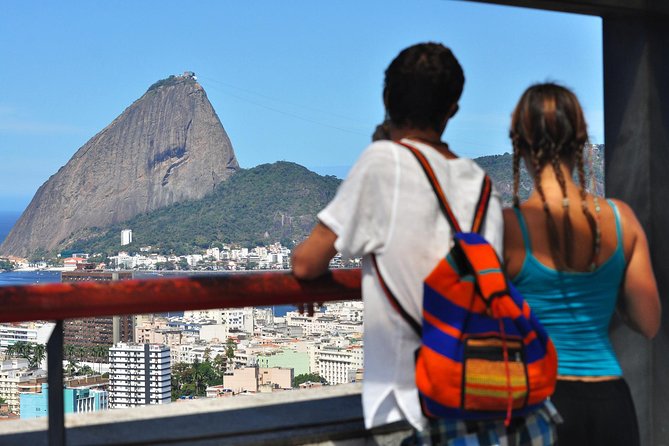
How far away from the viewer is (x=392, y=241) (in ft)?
4.29

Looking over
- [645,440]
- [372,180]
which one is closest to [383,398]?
[372,180]

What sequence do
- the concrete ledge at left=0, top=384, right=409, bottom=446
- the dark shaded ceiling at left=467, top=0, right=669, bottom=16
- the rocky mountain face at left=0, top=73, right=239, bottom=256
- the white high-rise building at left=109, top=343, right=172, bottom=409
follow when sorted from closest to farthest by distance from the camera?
the concrete ledge at left=0, top=384, right=409, bottom=446
the dark shaded ceiling at left=467, top=0, right=669, bottom=16
the white high-rise building at left=109, top=343, right=172, bottom=409
the rocky mountain face at left=0, top=73, right=239, bottom=256

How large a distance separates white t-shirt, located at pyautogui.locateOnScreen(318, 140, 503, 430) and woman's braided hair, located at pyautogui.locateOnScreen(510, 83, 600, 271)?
20 cm

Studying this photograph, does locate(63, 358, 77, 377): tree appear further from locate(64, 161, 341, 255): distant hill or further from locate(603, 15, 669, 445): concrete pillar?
locate(64, 161, 341, 255): distant hill

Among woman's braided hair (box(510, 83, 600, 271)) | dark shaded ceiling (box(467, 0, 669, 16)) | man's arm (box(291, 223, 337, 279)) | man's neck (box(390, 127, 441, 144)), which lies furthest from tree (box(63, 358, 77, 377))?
dark shaded ceiling (box(467, 0, 669, 16))

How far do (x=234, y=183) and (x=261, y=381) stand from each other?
80.9 metres

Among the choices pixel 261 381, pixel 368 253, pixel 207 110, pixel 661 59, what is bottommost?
pixel 261 381

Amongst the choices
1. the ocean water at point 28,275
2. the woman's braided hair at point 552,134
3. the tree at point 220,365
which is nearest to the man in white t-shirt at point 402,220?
the woman's braided hair at point 552,134

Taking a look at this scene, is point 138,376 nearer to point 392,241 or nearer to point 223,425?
point 223,425

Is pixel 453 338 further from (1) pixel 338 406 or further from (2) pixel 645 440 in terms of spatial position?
(2) pixel 645 440

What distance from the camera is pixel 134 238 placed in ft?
383

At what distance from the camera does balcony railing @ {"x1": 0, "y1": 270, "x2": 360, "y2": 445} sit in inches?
58.2

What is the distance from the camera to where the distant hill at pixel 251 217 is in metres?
110

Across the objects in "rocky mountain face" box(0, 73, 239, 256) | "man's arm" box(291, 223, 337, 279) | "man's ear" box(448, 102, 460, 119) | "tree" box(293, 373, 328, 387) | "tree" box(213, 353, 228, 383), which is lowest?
"tree" box(213, 353, 228, 383)
